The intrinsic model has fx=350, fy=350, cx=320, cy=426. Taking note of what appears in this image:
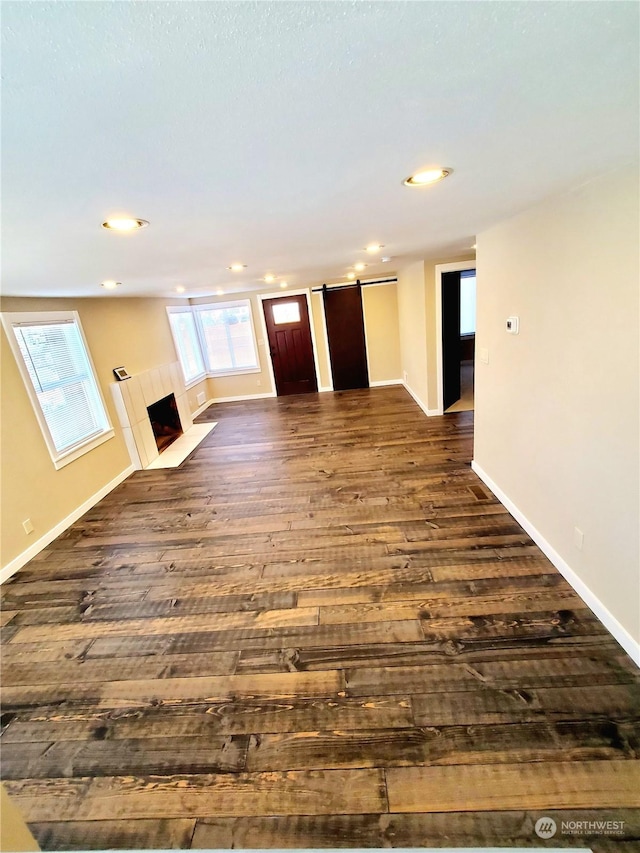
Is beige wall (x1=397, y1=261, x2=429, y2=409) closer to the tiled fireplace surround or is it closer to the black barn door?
the black barn door

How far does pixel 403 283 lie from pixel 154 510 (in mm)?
5238

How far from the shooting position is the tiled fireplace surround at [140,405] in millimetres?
4473

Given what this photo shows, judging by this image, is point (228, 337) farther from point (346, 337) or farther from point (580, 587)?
point (580, 587)

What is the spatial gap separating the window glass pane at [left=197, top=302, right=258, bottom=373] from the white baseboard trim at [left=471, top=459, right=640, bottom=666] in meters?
5.96

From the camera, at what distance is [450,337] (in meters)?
5.06

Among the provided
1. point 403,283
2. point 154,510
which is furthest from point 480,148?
point 403,283

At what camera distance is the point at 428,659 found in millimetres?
1789

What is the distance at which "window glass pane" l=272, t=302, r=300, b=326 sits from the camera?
7.19 metres

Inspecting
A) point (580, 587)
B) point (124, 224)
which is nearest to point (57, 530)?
point (124, 224)

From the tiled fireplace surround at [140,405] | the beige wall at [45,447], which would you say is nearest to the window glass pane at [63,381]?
the beige wall at [45,447]

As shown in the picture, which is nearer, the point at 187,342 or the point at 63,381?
the point at 63,381

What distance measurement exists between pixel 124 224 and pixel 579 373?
2.33m

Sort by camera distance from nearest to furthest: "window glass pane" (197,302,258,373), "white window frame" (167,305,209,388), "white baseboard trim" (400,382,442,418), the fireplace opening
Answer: "white baseboard trim" (400,382,442,418), the fireplace opening, "white window frame" (167,305,209,388), "window glass pane" (197,302,258,373)

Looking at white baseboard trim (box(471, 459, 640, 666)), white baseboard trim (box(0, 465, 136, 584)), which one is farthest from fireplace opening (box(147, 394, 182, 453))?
white baseboard trim (box(471, 459, 640, 666))
